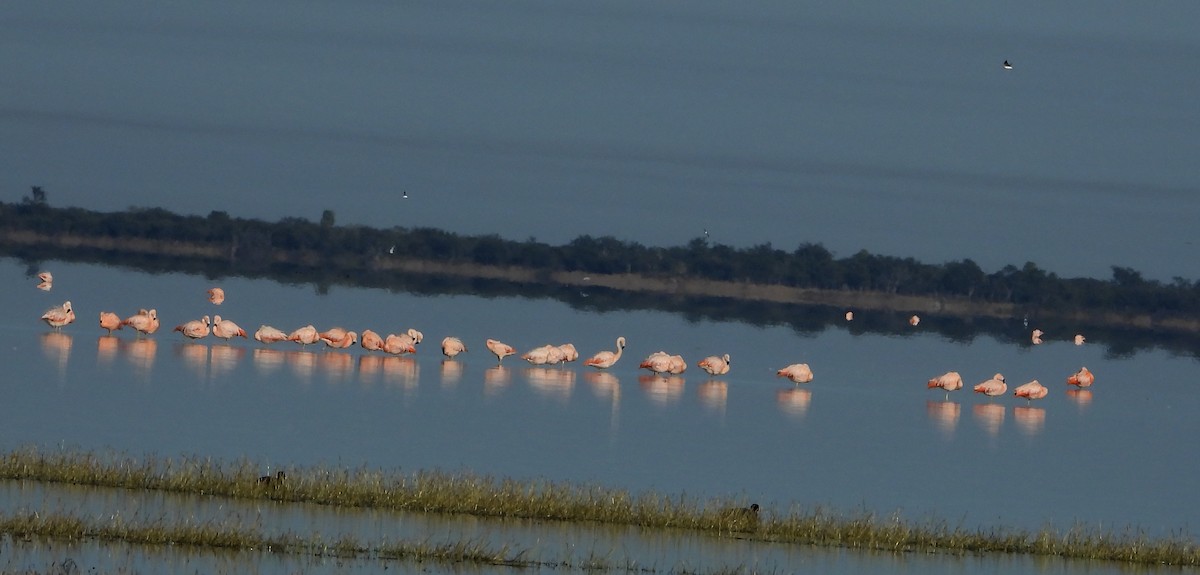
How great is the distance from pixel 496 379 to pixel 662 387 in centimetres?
341

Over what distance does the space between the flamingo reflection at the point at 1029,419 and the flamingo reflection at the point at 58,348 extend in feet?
50.0

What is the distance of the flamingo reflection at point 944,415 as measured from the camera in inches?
1332

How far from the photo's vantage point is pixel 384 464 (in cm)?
2270

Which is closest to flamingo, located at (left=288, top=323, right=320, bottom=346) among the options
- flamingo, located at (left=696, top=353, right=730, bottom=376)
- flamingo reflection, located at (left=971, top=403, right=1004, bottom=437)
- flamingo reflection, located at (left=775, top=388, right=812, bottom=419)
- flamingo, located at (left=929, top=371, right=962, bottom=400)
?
flamingo, located at (left=696, top=353, right=730, bottom=376)

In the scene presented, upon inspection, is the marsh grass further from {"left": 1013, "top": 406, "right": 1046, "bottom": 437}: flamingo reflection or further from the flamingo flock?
the flamingo flock

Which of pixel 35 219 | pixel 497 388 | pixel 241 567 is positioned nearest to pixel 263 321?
pixel 497 388

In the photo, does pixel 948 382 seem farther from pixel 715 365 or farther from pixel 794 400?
pixel 715 365

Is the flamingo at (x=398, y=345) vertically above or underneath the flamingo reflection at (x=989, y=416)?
above

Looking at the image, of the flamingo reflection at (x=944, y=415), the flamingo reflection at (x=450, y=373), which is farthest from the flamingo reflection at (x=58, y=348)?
the flamingo reflection at (x=944, y=415)

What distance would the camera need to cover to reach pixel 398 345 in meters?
37.8

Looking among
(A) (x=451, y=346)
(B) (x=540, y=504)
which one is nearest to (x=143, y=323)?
(A) (x=451, y=346)

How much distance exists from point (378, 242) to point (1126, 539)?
80698 mm

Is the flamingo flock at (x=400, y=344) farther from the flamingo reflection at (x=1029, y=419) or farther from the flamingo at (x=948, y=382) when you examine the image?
the flamingo reflection at (x=1029, y=419)

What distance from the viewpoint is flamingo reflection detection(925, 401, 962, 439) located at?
1332 inches
